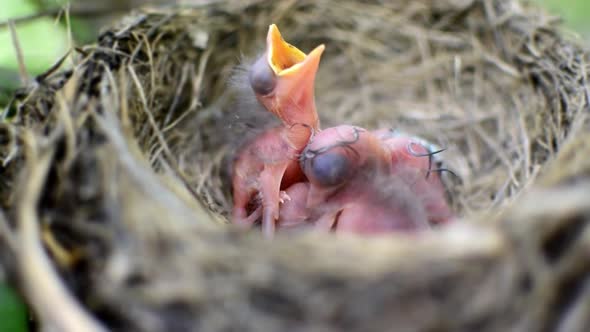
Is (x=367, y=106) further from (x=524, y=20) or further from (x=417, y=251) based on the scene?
(x=417, y=251)

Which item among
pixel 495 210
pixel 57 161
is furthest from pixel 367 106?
pixel 57 161

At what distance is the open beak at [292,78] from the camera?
4.35 feet

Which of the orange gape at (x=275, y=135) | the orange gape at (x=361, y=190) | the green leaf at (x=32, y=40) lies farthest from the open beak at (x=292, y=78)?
the green leaf at (x=32, y=40)

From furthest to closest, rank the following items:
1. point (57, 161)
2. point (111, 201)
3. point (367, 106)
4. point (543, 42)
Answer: point (367, 106)
point (543, 42)
point (57, 161)
point (111, 201)

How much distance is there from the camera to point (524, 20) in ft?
5.52

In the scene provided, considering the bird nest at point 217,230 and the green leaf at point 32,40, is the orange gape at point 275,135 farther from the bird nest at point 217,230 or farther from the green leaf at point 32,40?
the green leaf at point 32,40

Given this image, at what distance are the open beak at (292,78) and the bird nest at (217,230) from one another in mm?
155

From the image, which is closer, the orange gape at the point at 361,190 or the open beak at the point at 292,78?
the orange gape at the point at 361,190

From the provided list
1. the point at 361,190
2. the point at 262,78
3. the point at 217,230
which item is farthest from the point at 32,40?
the point at 217,230

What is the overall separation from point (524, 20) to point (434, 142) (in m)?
0.48

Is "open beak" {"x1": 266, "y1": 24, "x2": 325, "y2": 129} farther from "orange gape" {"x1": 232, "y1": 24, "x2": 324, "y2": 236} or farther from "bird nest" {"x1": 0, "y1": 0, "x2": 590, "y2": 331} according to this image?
"bird nest" {"x1": 0, "y1": 0, "x2": 590, "y2": 331}

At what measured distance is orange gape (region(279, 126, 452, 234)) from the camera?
3.79ft

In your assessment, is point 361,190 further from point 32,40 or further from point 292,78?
point 32,40

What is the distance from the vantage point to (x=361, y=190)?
122 centimetres
